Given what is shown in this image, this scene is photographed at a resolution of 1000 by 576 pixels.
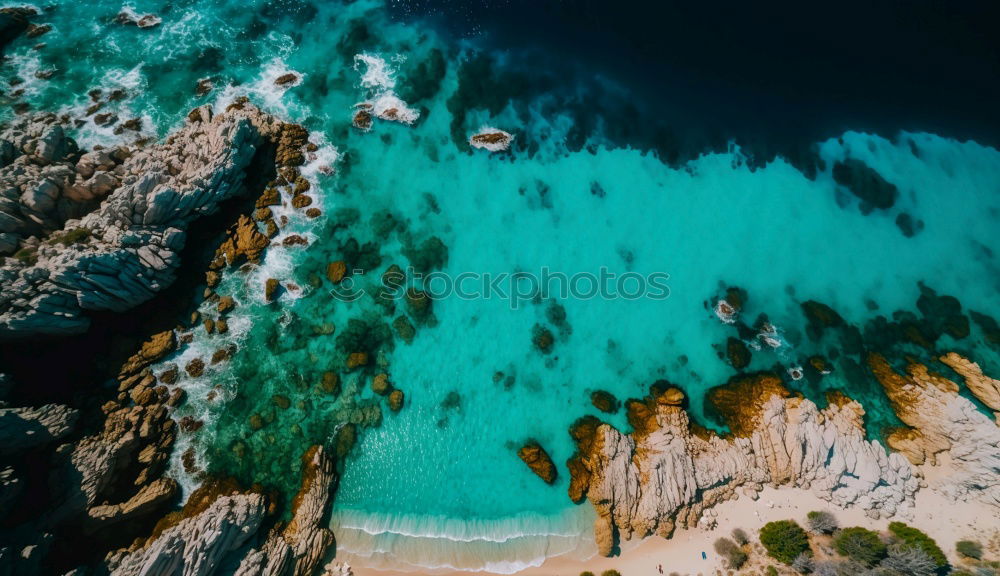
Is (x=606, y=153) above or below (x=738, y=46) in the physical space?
below

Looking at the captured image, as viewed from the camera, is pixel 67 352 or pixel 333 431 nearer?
pixel 67 352

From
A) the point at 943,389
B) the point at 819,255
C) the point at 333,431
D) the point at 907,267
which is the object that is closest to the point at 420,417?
the point at 333,431

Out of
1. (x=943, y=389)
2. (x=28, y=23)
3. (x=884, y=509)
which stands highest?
(x=28, y=23)

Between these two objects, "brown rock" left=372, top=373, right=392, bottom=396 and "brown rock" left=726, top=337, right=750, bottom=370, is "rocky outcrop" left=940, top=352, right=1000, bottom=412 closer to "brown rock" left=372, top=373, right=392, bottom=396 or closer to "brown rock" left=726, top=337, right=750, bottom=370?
"brown rock" left=726, top=337, right=750, bottom=370

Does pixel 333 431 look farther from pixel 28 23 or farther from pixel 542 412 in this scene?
pixel 28 23

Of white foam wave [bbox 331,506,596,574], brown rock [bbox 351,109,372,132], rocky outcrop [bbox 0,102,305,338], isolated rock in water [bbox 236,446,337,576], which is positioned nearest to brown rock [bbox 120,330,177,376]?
rocky outcrop [bbox 0,102,305,338]

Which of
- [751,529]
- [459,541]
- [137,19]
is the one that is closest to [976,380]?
[751,529]
